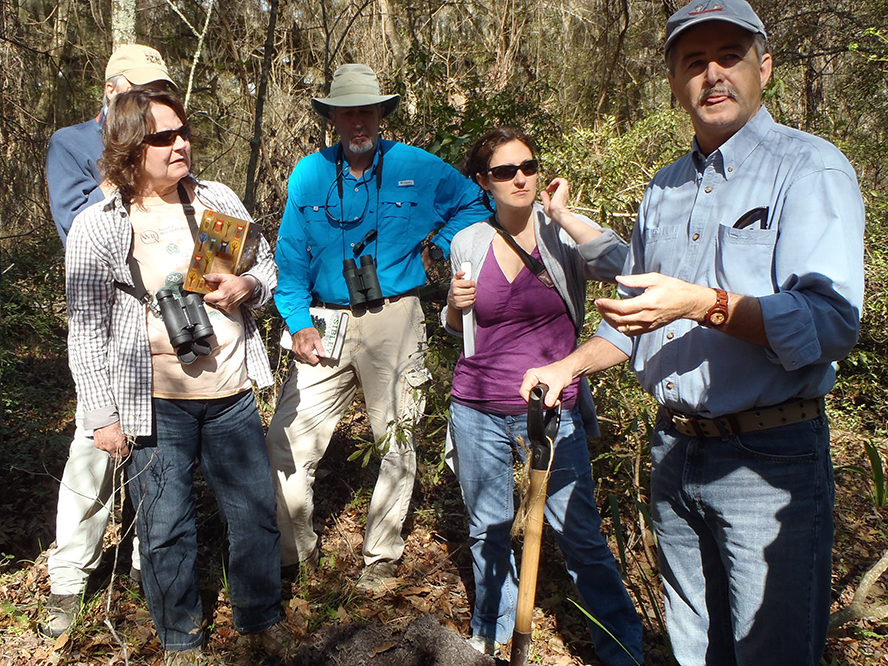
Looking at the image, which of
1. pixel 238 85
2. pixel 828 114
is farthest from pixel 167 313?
pixel 828 114

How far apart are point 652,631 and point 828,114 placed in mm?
5855

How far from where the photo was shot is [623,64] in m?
8.32

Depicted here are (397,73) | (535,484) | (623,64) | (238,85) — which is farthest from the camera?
(623,64)

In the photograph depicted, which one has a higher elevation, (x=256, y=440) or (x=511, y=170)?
(x=511, y=170)

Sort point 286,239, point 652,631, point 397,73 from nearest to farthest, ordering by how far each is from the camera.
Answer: point 652,631
point 286,239
point 397,73

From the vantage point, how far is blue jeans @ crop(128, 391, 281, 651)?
9.34ft

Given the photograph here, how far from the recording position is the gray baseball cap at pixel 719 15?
5.89 ft

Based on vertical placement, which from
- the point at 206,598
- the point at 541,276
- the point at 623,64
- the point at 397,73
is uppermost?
the point at 623,64

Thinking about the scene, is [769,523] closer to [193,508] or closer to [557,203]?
[557,203]

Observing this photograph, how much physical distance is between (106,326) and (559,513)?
81.1 inches

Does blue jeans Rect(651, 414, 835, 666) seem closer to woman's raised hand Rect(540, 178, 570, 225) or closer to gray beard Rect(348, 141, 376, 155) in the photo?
woman's raised hand Rect(540, 178, 570, 225)

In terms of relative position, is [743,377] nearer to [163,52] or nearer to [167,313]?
[167,313]

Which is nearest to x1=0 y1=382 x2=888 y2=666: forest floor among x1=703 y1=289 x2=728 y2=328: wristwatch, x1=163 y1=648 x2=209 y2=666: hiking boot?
x1=163 y1=648 x2=209 y2=666: hiking boot

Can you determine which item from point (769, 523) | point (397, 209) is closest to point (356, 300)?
point (397, 209)
